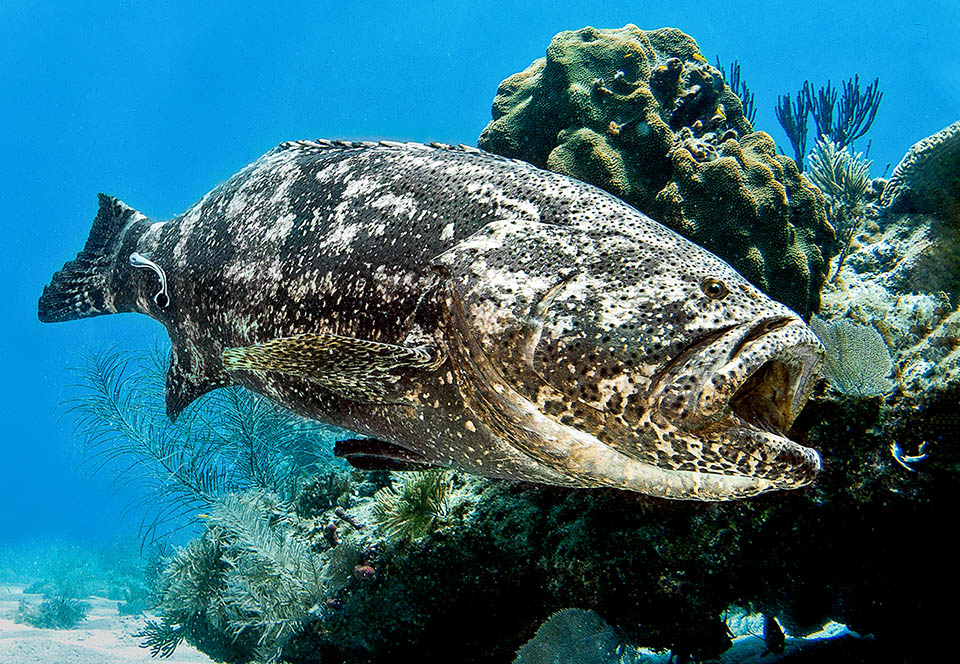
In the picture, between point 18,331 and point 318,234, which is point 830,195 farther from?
point 18,331

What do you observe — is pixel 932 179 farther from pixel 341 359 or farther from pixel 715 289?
pixel 341 359

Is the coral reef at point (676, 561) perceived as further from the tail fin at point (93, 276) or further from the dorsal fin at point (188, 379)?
the tail fin at point (93, 276)

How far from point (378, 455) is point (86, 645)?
40.9ft

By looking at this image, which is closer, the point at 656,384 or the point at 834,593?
the point at 656,384

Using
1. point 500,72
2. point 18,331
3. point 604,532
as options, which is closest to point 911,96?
point 500,72

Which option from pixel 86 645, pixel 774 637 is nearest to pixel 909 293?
pixel 774 637

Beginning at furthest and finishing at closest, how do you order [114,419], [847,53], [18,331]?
1. [847,53]
2. [18,331]
3. [114,419]

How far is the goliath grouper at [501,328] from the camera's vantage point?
1.62 meters

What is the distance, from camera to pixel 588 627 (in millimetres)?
3225

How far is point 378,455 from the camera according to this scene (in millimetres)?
2529

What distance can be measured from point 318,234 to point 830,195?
7565 mm

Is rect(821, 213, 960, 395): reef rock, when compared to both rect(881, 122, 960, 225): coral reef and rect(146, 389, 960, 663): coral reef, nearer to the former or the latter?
rect(881, 122, 960, 225): coral reef

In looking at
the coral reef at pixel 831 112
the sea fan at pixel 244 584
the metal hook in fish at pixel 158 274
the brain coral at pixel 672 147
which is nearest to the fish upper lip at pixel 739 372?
the metal hook in fish at pixel 158 274

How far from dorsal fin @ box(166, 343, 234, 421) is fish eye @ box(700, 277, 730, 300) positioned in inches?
111
